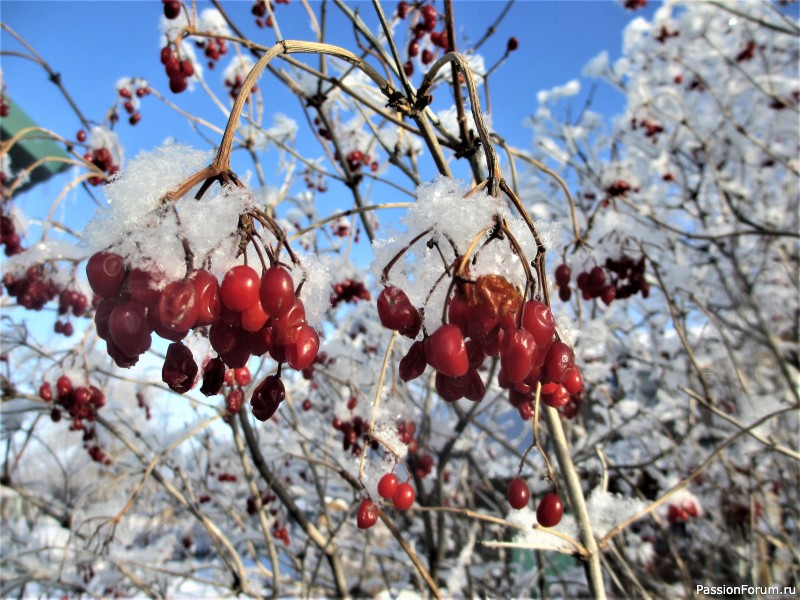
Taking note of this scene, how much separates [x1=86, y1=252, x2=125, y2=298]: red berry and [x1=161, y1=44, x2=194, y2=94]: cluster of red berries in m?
2.08

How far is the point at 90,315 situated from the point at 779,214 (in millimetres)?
7814

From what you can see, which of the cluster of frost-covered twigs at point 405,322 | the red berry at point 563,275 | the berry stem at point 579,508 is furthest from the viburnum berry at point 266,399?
the red berry at point 563,275

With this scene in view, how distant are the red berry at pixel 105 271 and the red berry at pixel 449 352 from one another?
1.50ft

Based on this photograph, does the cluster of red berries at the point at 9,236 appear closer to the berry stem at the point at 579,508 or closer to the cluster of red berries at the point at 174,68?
the cluster of red berries at the point at 174,68

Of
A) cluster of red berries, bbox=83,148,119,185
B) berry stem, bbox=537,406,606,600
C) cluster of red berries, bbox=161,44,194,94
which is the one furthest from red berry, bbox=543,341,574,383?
cluster of red berries, bbox=83,148,119,185

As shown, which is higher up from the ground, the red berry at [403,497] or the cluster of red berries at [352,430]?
the cluster of red berries at [352,430]

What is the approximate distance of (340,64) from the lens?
300cm

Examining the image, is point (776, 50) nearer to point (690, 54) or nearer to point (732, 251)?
point (690, 54)

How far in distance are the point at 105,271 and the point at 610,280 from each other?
1.91 m

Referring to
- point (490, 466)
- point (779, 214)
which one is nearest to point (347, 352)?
point (490, 466)

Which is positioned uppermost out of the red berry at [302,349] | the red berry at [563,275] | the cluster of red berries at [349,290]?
the cluster of red berries at [349,290]

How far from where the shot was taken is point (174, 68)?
96.3 inches

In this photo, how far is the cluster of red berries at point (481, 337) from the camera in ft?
2.49

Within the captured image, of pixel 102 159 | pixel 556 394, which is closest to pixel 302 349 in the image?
pixel 556 394
